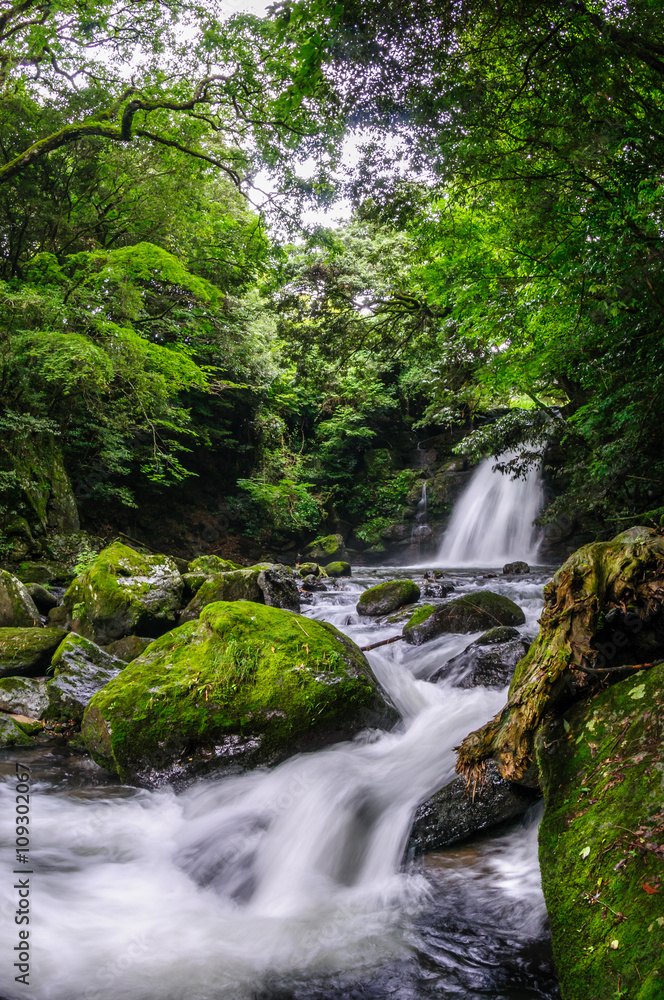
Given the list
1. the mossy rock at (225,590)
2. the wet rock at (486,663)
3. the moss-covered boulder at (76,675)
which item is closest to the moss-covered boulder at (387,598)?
the mossy rock at (225,590)

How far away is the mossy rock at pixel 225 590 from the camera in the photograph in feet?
23.2

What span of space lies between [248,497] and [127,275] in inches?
354

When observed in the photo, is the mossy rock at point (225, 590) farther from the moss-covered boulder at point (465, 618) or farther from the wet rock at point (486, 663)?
the wet rock at point (486, 663)

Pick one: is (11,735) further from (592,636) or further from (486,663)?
(592,636)

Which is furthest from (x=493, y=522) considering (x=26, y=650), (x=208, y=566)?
(x=26, y=650)

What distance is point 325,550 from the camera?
60.2ft

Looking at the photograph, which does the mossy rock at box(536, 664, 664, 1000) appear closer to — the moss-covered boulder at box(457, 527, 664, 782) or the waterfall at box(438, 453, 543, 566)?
the moss-covered boulder at box(457, 527, 664, 782)

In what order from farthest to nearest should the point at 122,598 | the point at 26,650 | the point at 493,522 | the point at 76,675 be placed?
1. the point at 493,522
2. the point at 122,598
3. the point at 26,650
4. the point at 76,675

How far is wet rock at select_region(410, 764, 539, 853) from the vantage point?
295cm

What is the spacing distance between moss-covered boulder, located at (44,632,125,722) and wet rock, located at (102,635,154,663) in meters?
0.21

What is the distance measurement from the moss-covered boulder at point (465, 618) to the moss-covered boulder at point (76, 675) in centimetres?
395

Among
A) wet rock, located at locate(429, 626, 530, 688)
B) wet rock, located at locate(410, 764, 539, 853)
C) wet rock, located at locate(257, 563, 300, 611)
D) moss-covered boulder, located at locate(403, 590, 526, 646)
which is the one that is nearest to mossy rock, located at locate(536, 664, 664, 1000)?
wet rock, located at locate(410, 764, 539, 853)

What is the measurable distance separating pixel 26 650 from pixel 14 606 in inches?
53.3

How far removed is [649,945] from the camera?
1.42m
